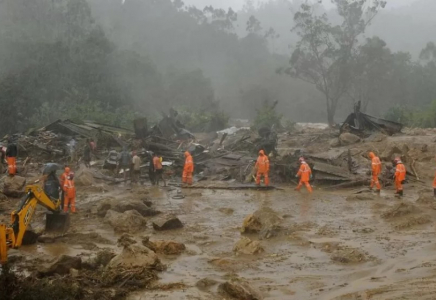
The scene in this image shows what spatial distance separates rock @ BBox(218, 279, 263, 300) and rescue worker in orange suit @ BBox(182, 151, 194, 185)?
1106cm

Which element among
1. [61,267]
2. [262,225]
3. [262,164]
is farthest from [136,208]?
[262,164]

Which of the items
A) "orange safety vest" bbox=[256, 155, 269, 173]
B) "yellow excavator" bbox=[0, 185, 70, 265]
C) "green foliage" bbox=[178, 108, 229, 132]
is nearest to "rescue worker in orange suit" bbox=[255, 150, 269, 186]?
"orange safety vest" bbox=[256, 155, 269, 173]

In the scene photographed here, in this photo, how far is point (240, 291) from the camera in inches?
292

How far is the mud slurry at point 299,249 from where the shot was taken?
A: 802 cm

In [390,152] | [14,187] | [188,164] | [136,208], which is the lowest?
[14,187]

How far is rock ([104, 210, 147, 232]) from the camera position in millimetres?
11900

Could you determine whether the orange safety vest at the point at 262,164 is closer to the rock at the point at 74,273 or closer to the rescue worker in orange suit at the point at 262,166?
the rescue worker in orange suit at the point at 262,166

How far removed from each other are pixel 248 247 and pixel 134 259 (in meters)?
2.53

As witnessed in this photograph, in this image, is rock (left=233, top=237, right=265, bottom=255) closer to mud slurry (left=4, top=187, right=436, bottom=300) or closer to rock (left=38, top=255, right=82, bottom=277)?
mud slurry (left=4, top=187, right=436, bottom=300)

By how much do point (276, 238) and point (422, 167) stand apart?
39.2ft

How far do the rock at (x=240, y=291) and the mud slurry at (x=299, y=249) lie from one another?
279 mm

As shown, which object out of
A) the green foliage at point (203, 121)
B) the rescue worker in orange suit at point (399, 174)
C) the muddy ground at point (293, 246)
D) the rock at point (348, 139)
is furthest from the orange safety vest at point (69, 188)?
the green foliage at point (203, 121)

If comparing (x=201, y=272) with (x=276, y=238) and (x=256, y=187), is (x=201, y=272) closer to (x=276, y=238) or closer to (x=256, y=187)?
(x=276, y=238)

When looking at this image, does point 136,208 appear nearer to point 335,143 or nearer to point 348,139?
point 348,139
